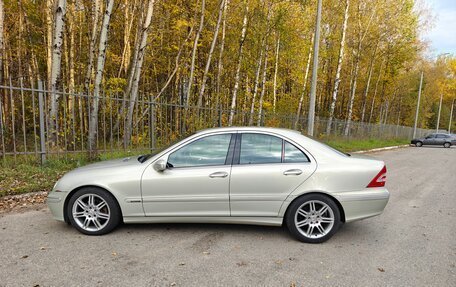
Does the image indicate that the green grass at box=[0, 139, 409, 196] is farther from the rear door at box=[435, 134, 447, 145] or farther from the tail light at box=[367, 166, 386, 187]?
the rear door at box=[435, 134, 447, 145]

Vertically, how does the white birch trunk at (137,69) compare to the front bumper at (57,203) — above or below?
above

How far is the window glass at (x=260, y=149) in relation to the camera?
3816 millimetres

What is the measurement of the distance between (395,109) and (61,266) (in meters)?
49.0

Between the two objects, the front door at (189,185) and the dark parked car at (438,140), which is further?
the dark parked car at (438,140)

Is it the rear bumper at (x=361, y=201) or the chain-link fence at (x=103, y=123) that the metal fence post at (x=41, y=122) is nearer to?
the chain-link fence at (x=103, y=123)

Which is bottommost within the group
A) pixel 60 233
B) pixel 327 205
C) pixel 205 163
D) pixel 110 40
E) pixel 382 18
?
pixel 60 233

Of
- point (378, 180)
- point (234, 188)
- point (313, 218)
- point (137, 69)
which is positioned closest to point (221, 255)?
point (234, 188)

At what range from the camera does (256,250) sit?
3516 mm

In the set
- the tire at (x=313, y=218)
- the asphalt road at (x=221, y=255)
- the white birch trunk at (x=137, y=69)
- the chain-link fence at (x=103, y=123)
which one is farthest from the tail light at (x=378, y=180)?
the white birch trunk at (x=137, y=69)

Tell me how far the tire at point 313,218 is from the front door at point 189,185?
0.89 meters

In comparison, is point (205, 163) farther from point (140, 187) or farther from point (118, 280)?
point (118, 280)

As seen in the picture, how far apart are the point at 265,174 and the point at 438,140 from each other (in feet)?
110

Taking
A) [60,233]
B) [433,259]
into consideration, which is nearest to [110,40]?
[60,233]

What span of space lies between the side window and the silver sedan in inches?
0.5
